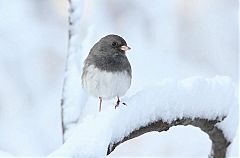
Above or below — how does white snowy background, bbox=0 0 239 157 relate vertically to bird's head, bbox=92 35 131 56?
below

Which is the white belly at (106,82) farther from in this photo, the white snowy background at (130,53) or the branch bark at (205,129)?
the white snowy background at (130,53)

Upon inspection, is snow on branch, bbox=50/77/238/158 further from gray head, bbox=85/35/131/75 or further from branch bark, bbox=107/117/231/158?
gray head, bbox=85/35/131/75

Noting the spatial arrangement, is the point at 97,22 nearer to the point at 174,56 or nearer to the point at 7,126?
the point at 174,56

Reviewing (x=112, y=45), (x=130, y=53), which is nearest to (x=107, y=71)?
(x=112, y=45)

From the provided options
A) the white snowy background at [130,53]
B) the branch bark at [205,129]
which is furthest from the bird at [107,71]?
the white snowy background at [130,53]

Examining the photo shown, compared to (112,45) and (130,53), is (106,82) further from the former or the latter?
(130,53)

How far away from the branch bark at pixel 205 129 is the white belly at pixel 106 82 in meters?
0.63

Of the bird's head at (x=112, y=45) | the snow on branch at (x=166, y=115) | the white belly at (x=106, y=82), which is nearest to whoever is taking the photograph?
the snow on branch at (x=166, y=115)

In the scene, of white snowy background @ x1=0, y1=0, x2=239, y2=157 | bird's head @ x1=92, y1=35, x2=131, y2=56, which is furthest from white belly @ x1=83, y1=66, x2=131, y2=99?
white snowy background @ x1=0, y1=0, x2=239, y2=157

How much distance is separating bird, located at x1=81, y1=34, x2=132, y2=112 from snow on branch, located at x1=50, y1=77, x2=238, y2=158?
0.65 meters

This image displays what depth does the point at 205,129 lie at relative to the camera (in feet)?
9.03

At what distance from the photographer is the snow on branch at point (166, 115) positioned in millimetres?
1936

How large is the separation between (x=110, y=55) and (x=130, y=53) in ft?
8.40

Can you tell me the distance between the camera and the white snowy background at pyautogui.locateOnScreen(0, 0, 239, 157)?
5.05 metres
